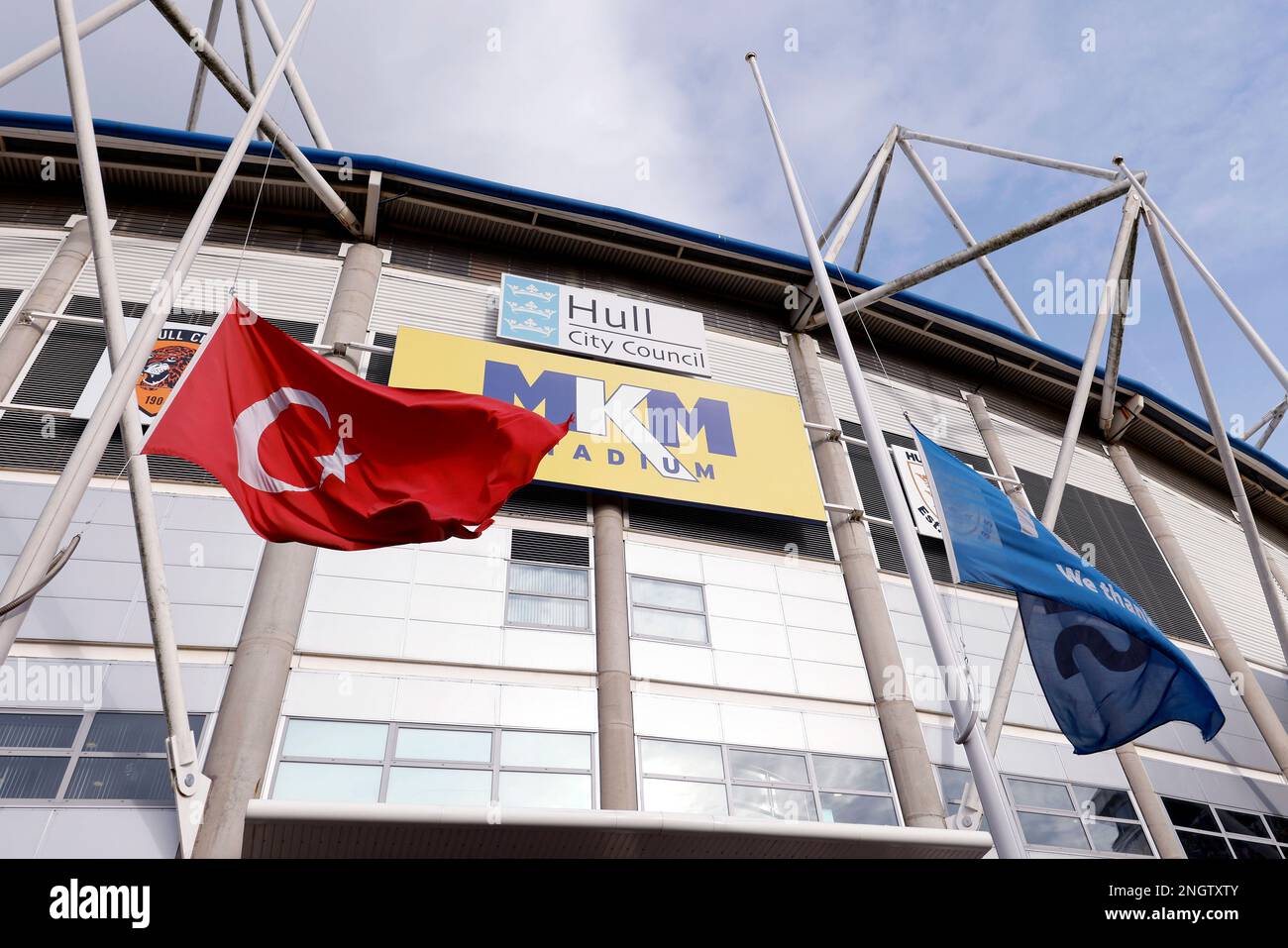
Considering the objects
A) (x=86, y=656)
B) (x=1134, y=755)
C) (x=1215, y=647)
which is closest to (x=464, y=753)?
(x=86, y=656)

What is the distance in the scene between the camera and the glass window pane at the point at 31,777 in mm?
9695

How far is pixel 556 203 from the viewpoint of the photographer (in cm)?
1853

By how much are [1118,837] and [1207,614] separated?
8.11 m

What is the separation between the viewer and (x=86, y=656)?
36.0ft

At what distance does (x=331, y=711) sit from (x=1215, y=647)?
19224mm

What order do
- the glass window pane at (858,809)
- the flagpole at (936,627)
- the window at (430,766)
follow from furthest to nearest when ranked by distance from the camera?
the glass window pane at (858,809) < the window at (430,766) < the flagpole at (936,627)

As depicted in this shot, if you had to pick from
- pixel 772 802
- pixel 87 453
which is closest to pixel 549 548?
pixel 772 802

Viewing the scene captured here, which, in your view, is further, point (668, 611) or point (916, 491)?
point (916, 491)

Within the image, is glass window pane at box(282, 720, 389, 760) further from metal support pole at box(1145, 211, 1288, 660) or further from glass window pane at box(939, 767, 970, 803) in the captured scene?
metal support pole at box(1145, 211, 1288, 660)

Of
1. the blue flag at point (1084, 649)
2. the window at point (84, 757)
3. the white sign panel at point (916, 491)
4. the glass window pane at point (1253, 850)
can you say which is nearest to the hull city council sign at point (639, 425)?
the white sign panel at point (916, 491)

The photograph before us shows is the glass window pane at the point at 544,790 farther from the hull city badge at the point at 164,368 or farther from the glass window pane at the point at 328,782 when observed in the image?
the hull city badge at the point at 164,368

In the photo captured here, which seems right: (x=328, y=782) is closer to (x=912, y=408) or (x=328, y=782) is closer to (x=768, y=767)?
(x=768, y=767)

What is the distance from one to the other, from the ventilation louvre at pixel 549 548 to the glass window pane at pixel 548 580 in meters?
0.16
